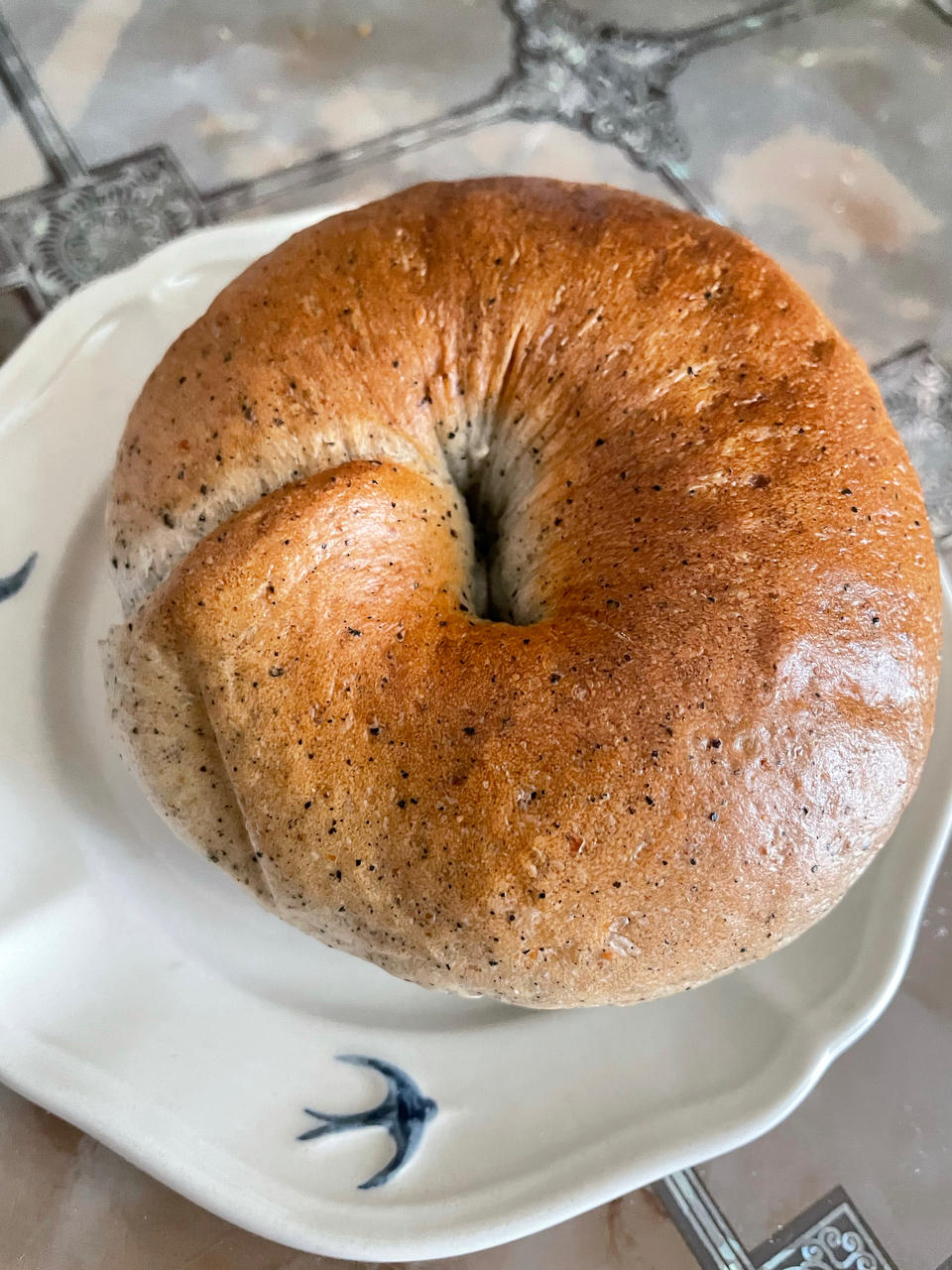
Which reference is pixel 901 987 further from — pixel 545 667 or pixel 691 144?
pixel 691 144

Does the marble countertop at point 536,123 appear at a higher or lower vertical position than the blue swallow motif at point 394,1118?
higher

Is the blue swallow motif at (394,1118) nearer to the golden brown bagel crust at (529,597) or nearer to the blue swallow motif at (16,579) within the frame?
the golden brown bagel crust at (529,597)

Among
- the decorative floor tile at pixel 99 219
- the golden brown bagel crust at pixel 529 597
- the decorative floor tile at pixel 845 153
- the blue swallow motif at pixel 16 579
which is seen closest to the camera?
the golden brown bagel crust at pixel 529 597

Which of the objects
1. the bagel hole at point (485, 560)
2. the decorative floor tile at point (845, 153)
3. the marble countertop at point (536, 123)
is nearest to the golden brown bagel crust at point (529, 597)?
the bagel hole at point (485, 560)

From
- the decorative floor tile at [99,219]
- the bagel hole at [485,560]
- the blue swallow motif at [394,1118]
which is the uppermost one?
the decorative floor tile at [99,219]

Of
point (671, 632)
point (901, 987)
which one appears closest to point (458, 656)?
point (671, 632)

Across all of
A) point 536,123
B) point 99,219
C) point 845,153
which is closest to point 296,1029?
point 99,219
